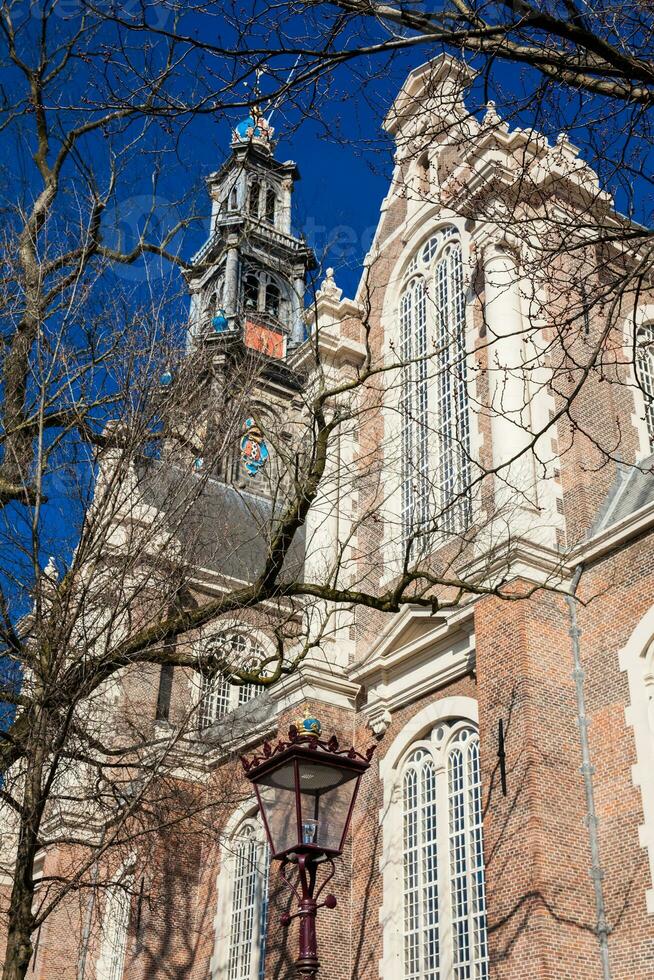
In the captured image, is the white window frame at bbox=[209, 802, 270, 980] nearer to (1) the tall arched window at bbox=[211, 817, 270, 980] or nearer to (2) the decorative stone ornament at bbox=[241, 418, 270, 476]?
(1) the tall arched window at bbox=[211, 817, 270, 980]

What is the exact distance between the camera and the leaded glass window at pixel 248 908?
18469 mm

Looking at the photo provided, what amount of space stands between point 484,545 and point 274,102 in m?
9.11

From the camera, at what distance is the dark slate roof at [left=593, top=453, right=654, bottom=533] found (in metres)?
14.4

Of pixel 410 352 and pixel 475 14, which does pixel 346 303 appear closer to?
pixel 410 352

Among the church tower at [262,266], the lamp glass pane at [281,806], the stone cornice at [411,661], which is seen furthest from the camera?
the church tower at [262,266]

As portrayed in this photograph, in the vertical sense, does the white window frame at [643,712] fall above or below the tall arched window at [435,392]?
below

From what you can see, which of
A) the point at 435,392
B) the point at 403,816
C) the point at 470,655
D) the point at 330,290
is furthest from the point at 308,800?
the point at 330,290

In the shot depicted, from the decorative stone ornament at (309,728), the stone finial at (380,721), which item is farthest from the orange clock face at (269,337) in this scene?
the decorative stone ornament at (309,728)

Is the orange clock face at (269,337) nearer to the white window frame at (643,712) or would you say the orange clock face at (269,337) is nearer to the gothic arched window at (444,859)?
the gothic arched window at (444,859)

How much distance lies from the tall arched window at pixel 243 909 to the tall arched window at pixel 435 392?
6.50m

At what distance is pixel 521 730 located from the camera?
509 inches

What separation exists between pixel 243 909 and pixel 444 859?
626 cm

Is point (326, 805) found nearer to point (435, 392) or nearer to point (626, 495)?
point (626, 495)

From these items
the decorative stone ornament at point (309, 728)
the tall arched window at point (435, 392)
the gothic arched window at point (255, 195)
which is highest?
the gothic arched window at point (255, 195)
